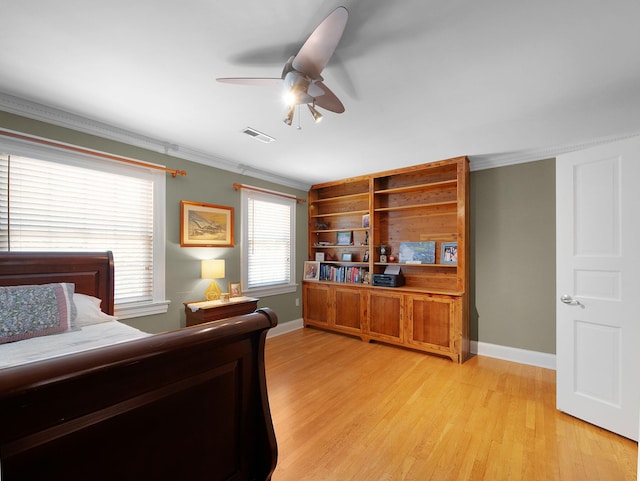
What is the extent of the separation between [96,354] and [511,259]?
13.1 feet

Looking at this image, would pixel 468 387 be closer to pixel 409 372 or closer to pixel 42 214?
pixel 409 372

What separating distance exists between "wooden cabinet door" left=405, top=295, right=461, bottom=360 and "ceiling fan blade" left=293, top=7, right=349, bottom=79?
2.92 meters

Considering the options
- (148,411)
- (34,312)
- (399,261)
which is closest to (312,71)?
(148,411)

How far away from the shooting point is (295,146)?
323cm

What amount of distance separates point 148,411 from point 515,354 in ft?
12.8

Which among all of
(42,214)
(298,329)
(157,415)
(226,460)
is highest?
(42,214)

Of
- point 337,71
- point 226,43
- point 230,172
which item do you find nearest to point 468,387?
point 337,71

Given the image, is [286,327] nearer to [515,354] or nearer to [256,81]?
[515,354]

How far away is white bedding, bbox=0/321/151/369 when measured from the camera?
1477 millimetres

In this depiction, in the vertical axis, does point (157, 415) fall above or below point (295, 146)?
Answer: below

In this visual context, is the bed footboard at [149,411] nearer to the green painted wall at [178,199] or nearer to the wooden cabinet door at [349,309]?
the green painted wall at [178,199]

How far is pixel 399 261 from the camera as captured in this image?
167 inches

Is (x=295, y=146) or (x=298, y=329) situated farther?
(x=298, y=329)

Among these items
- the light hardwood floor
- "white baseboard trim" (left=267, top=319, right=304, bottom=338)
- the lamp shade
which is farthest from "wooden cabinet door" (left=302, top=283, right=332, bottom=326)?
the lamp shade
